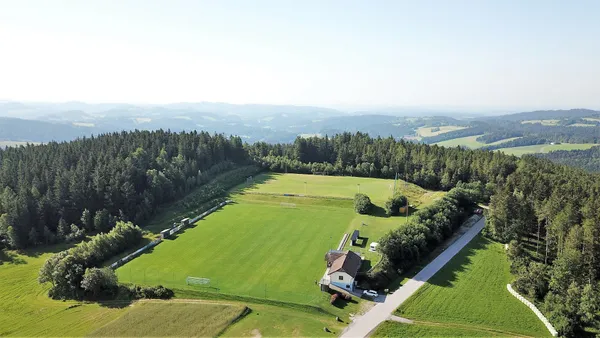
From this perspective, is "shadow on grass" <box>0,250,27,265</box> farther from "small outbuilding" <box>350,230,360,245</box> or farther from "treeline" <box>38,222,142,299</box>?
"small outbuilding" <box>350,230,360,245</box>

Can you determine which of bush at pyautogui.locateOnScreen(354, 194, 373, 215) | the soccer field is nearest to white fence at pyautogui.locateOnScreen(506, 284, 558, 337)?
the soccer field

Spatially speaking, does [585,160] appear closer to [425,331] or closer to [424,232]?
[424,232]

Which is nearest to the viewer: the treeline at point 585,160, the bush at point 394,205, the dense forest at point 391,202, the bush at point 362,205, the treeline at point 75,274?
the treeline at point 75,274

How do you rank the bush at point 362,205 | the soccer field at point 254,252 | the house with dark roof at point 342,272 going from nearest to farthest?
the house with dark roof at point 342,272, the soccer field at point 254,252, the bush at point 362,205

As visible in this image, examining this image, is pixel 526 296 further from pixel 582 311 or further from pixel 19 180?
pixel 19 180

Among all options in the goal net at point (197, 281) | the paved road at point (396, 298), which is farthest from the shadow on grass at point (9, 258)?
the paved road at point (396, 298)

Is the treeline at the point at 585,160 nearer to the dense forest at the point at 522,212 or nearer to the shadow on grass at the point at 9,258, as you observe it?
the dense forest at the point at 522,212

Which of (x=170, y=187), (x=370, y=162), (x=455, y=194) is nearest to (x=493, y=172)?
(x=455, y=194)

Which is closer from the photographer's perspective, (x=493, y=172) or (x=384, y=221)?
(x=384, y=221)
